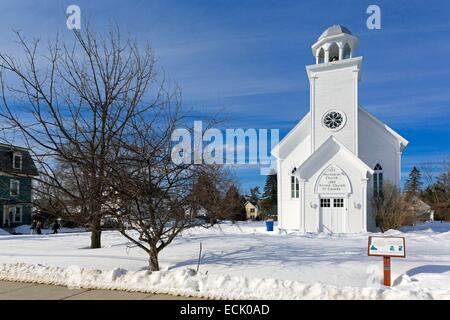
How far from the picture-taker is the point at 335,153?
20094 millimetres

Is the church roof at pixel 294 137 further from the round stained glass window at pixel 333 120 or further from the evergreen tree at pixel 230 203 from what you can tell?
the evergreen tree at pixel 230 203

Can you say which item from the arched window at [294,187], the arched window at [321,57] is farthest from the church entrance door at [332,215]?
the arched window at [321,57]

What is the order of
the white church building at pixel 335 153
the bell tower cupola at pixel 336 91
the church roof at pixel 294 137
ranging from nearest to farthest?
the white church building at pixel 335 153
the bell tower cupola at pixel 336 91
the church roof at pixel 294 137

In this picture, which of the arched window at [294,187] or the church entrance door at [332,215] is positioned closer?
the church entrance door at [332,215]

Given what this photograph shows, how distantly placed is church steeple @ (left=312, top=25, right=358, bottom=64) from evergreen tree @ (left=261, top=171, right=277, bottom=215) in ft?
A: 123

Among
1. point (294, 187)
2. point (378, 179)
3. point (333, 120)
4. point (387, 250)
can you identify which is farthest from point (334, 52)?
point (387, 250)

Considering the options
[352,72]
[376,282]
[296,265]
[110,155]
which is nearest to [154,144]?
[110,155]

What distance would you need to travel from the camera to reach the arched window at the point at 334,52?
22.7m

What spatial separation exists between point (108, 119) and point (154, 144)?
1.53 meters

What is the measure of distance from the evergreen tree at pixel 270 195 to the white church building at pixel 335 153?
116 ft

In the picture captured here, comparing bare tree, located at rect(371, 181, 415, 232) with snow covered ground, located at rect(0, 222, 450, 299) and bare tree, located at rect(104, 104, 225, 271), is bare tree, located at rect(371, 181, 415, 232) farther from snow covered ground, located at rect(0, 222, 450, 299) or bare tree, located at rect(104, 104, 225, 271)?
bare tree, located at rect(104, 104, 225, 271)

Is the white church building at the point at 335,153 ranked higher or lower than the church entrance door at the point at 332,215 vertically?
higher
